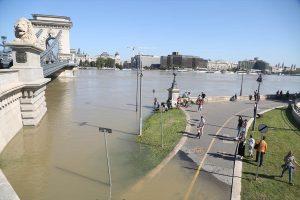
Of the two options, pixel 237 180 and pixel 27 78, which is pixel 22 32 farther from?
pixel 237 180

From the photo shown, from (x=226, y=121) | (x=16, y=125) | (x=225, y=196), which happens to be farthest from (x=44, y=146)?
(x=226, y=121)

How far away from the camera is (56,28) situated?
326 ft

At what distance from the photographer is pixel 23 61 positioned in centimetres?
1980

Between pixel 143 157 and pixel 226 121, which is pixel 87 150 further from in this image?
pixel 226 121

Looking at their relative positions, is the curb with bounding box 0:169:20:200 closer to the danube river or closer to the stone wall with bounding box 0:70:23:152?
the danube river

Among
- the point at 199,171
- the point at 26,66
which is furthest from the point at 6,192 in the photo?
the point at 26,66

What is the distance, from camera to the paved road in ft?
36.3

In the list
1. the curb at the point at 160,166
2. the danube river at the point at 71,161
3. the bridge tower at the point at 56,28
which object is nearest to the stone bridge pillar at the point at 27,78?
the danube river at the point at 71,161

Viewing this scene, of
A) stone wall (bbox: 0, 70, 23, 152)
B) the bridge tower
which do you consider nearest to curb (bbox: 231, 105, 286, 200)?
stone wall (bbox: 0, 70, 23, 152)

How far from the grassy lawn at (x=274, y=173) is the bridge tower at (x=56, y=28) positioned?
87.0 metres

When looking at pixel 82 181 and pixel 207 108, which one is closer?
pixel 82 181

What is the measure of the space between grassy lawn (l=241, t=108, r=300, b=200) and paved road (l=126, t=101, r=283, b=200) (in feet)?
2.51

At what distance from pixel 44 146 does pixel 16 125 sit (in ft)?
9.26

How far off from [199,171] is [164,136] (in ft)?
19.8
